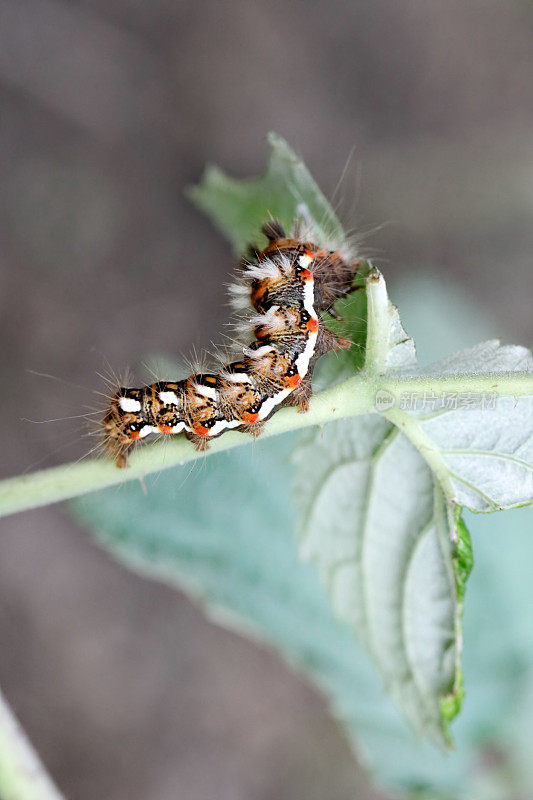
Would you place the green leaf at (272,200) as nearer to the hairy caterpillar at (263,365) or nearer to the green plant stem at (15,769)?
the hairy caterpillar at (263,365)

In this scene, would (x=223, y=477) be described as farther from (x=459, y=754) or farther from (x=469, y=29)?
(x=469, y=29)

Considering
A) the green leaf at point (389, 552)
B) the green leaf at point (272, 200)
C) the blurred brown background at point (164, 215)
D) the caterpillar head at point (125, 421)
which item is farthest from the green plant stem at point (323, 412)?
the blurred brown background at point (164, 215)

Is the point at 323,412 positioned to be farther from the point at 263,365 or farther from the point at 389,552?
the point at 389,552

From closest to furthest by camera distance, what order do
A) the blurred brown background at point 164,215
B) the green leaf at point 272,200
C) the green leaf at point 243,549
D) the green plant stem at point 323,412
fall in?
1. the green plant stem at point 323,412
2. the green leaf at point 272,200
3. the green leaf at point 243,549
4. the blurred brown background at point 164,215

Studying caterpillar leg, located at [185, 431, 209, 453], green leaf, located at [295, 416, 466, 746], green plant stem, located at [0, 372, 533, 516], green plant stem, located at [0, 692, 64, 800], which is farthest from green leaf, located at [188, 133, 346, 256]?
green plant stem, located at [0, 692, 64, 800]

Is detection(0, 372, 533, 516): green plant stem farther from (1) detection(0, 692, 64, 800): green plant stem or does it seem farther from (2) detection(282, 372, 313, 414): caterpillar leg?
(1) detection(0, 692, 64, 800): green plant stem
